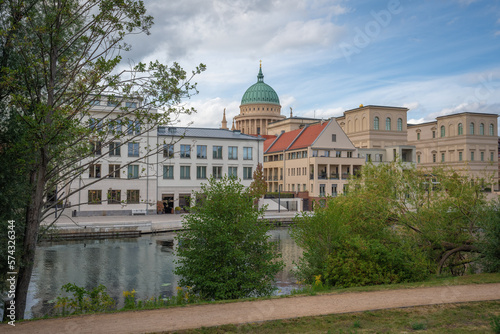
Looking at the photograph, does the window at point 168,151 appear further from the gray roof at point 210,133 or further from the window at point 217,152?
the window at point 217,152

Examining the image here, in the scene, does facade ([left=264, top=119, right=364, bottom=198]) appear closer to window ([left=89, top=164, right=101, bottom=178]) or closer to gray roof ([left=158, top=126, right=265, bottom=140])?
gray roof ([left=158, top=126, right=265, bottom=140])

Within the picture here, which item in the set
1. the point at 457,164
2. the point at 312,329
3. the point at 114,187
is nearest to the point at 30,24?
the point at 312,329

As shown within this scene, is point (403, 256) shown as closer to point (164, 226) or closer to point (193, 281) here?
point (193, 281)

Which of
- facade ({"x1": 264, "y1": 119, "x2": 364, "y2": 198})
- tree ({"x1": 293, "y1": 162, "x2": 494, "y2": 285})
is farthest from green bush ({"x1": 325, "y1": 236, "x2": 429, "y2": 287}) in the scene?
facade ({"x1": 264, "y1": 119, "x2": 364, "y2": 198})

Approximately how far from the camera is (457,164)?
9131 centimetres

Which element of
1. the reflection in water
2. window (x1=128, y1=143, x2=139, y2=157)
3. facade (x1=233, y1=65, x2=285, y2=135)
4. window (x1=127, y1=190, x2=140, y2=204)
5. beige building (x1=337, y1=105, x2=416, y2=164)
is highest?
facade (x1=233, y1=65, x2=285, y2=135)

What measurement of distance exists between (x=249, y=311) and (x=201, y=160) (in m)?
51.8

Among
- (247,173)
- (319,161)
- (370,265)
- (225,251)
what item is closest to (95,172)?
(247,173)

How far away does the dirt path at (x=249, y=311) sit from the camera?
1152 centimetres

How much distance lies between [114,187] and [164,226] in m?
15.2

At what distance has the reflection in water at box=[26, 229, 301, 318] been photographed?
2239 centimetres

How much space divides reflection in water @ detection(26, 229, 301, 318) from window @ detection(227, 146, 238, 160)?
27.2m

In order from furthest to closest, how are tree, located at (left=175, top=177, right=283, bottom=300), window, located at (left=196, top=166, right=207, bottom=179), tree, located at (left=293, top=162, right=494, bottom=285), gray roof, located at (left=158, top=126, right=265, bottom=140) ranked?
gray roof, located at (left=158, top=126, right=265, bottom=140)
window, located at (left=196, top=166, right=207, bottom=179)
tree, located at (left=293, top=162, right=494, bottom=285)
tree, located at (left=175, top=177, right=283, bottom=300)

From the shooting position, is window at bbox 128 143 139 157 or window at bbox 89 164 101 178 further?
window at bbox 128 143 139 157
